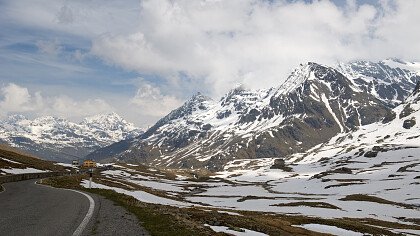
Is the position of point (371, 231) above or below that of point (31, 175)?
below

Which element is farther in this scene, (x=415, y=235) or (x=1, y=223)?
(x=415, y=235)

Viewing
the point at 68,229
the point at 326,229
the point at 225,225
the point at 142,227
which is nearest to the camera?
the point at 68,229

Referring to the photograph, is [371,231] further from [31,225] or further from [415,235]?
[31,225]

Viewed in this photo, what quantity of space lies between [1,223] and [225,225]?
16923mm

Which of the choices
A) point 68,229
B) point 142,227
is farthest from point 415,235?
point 68,229

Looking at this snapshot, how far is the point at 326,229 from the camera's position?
2114 inches

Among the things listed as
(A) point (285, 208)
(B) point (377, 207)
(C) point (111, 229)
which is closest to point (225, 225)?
(C) point (111, 229)

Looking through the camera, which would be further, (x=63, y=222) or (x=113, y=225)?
(x=113, y=225)

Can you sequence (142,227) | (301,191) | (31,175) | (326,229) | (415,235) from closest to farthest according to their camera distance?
(142,227) → (326,229) → (415,235) → (31,175) → (301,191)

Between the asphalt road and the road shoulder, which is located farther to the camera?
the road shoulder

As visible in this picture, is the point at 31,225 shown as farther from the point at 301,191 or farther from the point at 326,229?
the point at 301,191

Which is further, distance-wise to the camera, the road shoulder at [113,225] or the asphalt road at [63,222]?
the road shoulder at [113,225]

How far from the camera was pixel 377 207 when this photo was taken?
335 ft

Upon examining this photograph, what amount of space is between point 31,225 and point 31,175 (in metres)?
90.4
